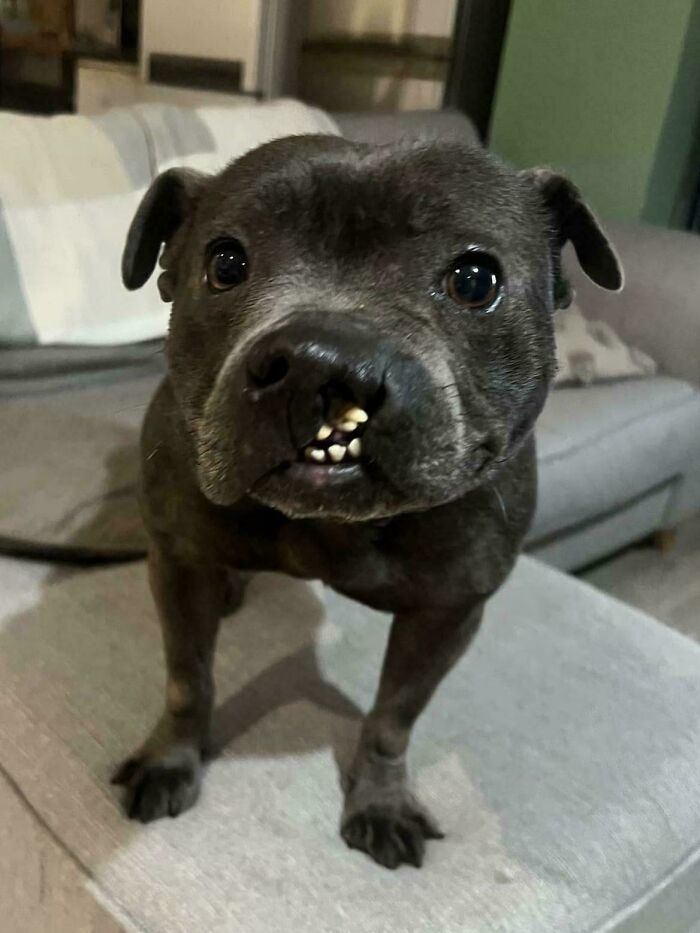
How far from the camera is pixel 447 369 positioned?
0.64 metres

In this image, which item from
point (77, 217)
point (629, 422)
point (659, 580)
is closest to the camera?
point (77, 217)

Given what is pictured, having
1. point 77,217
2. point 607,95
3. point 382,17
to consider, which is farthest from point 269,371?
point 382,17

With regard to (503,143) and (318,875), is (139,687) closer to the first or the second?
(318,875)

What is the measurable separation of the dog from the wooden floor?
54.2 inches

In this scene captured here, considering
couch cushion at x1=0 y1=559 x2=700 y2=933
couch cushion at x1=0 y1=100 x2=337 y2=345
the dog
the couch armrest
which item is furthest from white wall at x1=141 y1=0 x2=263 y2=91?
the dog

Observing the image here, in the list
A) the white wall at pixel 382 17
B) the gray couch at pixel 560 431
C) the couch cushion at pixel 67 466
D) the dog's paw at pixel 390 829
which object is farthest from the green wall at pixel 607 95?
the dog's paw at pixel 390 829

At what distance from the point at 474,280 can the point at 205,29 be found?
2.86 meters

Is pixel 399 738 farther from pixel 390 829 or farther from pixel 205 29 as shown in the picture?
pixel 205 29

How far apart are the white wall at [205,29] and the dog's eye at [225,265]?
2580 mm

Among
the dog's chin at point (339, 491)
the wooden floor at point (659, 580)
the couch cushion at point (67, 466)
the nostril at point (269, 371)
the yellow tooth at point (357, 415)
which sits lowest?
the wooden floor at point (659, 580)

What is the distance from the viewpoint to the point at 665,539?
238cm

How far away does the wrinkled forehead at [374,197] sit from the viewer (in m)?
0.66

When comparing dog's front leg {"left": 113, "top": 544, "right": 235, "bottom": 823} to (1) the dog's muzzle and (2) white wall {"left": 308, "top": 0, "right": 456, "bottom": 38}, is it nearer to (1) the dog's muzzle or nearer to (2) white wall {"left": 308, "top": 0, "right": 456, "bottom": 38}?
(1) the dog's muzzle

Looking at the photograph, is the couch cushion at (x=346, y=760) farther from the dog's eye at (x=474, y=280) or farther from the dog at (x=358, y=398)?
the dog's eye at (x=474, y=280)
